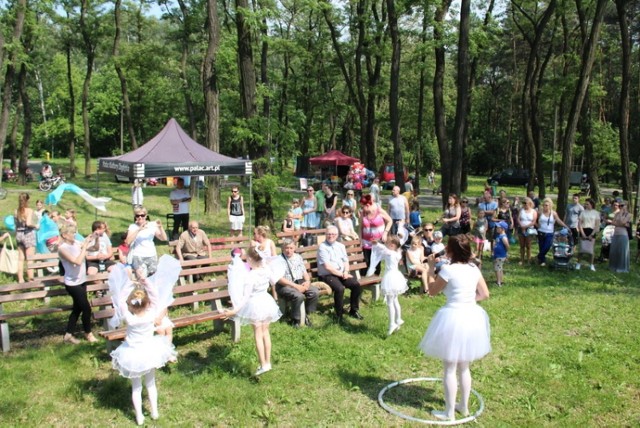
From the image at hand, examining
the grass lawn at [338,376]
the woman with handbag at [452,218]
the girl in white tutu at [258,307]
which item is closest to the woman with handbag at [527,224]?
the woman with handbag at [452,218]

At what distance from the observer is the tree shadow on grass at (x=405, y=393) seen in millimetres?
5594

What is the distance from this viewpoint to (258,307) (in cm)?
601

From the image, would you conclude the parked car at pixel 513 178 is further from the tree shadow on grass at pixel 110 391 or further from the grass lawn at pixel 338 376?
the tree shadow on grass at pixel 110 391

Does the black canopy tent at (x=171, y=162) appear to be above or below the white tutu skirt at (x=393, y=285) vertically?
above

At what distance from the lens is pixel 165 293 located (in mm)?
5434

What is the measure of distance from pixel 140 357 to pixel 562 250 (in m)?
9.57

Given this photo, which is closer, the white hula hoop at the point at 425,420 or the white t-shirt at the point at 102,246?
the white hula hoop at the point at 425,420

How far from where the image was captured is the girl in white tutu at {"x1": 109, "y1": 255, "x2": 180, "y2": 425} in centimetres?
500

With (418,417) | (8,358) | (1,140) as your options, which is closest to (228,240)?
(8,358)

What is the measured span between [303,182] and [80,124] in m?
31.7

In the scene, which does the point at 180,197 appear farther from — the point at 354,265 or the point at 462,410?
the point at 462,410

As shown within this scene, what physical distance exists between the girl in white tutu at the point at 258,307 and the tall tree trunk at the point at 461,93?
11.7m

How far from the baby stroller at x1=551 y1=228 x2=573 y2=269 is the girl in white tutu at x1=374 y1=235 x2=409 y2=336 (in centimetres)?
563

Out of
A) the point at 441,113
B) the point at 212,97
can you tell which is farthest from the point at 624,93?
the point at 212,97
